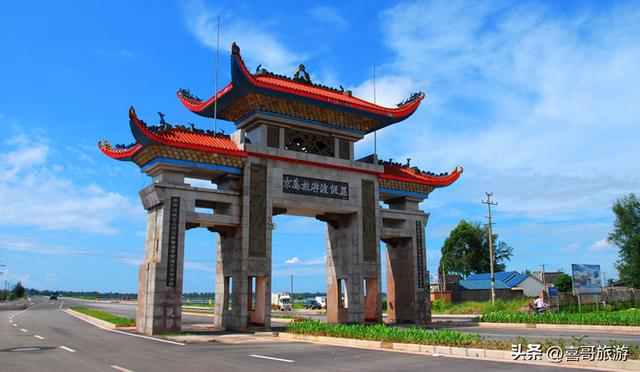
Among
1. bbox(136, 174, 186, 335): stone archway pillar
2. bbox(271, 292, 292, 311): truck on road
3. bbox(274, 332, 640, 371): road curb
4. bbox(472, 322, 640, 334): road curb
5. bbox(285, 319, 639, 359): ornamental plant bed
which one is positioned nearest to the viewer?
bbox(274, 332, 640, 371): road curb

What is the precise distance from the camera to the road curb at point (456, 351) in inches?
380

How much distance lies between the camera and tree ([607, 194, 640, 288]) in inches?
1992

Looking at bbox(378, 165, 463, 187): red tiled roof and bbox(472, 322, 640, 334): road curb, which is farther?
bbox(378, 165, 463, 187): red tiled roof

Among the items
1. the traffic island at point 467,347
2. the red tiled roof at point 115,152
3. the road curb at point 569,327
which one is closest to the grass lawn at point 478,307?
the road curb at point 569,327

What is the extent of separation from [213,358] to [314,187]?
13.5 meters

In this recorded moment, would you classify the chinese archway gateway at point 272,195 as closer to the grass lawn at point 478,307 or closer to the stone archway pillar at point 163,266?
the stone archway pillar at point 163,266

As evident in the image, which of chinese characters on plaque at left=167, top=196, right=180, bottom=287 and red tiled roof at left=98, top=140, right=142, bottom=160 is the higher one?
red tiled roof at left=98, top=140, right=142, bottom=160

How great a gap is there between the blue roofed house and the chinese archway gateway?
24.8m

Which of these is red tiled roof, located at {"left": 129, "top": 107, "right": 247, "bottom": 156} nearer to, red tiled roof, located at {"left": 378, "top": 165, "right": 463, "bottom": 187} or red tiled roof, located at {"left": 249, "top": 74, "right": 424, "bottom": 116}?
red tiled roof, located at {"left": 249, "top": 74, "right": 424, "bottom": 116}

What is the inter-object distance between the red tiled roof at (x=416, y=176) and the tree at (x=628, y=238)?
31697 mm

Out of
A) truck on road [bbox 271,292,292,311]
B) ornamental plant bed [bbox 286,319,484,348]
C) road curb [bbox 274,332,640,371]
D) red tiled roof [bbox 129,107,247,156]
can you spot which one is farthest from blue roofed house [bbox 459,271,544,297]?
road curb [bbox 274,332,640,371]

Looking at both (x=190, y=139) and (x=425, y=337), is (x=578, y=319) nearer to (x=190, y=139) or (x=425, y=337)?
(x=425, y=337)

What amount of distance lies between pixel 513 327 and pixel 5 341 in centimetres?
2131

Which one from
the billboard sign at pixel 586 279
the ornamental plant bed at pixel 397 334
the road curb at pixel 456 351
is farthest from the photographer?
the billboard sign at pixel 586 279
